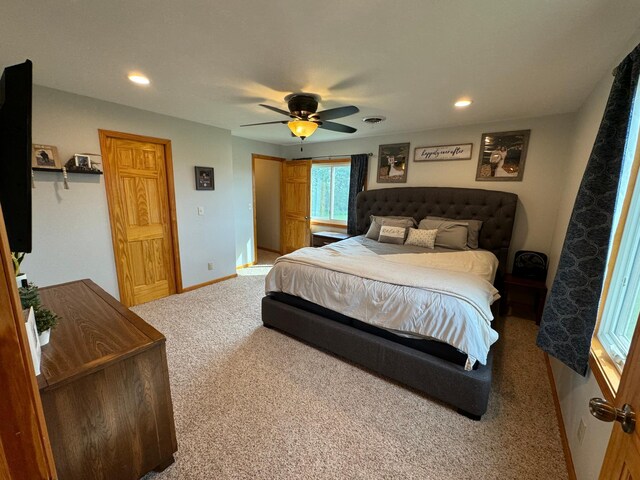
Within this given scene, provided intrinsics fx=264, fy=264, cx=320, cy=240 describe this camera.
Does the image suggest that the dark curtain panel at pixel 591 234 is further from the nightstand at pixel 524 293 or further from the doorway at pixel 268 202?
the doorway at pixel 268 202

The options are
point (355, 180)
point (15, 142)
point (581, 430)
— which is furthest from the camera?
point (355, 180)

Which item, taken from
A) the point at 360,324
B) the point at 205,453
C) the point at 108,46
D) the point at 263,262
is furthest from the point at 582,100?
the point at 263,262

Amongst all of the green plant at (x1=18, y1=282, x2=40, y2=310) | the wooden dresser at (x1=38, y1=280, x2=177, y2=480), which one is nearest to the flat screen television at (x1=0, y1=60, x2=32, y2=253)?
the green plant at (x1=18, y1=282, x2=40, y2=310)

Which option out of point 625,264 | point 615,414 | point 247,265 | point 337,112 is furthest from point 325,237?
point 615,414

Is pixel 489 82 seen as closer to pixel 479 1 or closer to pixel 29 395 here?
pixel 479 1

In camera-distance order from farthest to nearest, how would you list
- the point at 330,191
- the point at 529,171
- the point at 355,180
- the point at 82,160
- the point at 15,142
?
the point at 330,191 → the point at 355,180 → the point at 529,171 → the point at 82,160 → the point at 15,142

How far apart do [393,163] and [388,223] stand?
107cm

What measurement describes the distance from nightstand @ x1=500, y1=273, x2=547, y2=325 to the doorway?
415cm

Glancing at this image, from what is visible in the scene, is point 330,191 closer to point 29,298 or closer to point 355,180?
point 355,180

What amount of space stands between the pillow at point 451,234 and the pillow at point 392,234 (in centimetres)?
40

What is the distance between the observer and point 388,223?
12.4 feet

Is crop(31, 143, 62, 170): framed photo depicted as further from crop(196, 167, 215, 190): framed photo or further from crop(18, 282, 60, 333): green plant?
crop(18, 282, 60, 333): green plant

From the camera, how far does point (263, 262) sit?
5.34 m

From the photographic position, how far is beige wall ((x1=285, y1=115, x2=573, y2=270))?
305cm
